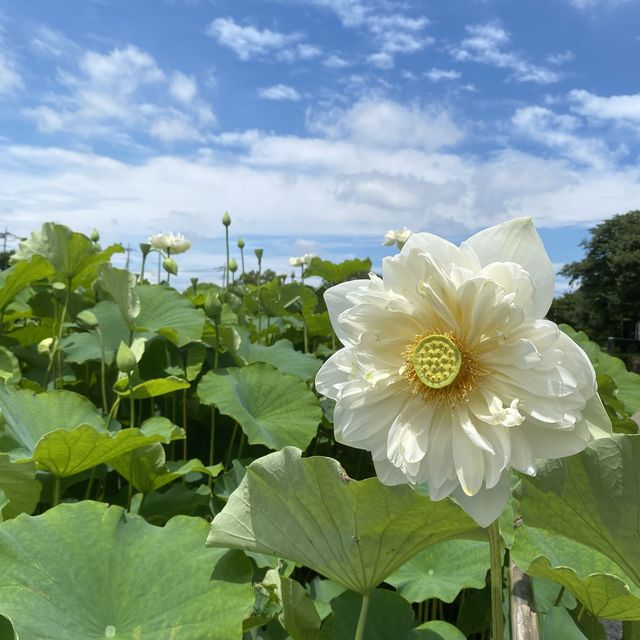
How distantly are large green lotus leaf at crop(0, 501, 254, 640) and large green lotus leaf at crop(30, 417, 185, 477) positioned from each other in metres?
0.11

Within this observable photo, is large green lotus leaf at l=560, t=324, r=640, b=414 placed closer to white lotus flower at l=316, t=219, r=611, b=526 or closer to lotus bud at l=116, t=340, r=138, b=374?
lotus bud at l=116, t=340, r=138, b=374

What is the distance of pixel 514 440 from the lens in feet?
1.65

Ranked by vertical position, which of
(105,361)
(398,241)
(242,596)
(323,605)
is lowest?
(323,605)

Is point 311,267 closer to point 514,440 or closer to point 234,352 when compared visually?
point 234,352

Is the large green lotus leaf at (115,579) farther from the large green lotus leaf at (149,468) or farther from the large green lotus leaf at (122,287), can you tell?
the large green lotus leaf at (122,287)

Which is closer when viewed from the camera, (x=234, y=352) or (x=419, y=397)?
(x=419, y=397)

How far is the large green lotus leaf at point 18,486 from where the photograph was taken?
0.91m

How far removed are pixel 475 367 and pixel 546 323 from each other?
7 cm

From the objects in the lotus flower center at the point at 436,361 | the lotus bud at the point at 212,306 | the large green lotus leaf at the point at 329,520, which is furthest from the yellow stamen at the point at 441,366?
the lotus bud at the point at 212,306

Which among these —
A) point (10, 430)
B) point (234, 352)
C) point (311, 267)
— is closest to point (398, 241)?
point (311, 267)

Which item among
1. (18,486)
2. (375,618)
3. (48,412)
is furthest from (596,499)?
(48,412)

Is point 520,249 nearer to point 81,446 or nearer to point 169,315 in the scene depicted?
point 81,446

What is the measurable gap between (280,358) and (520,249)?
120 centimetres

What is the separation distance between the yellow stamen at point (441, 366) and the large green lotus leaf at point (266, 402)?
714mm
